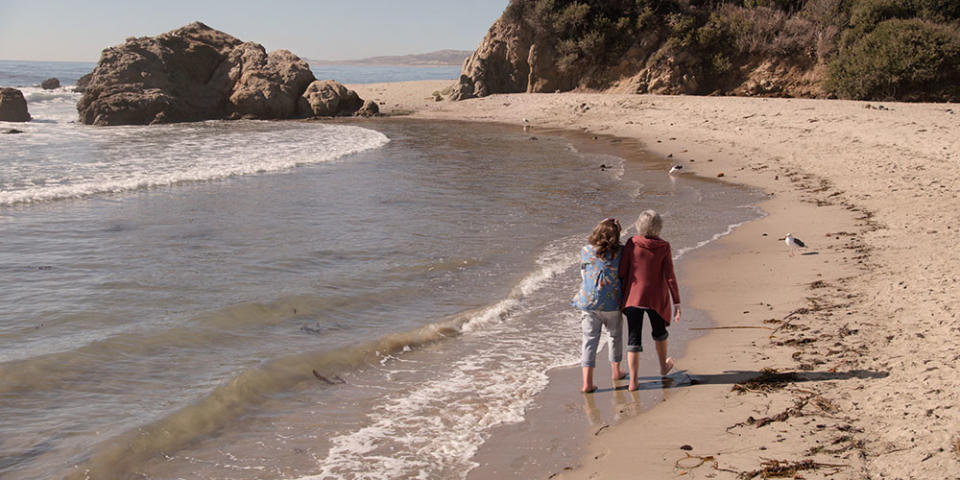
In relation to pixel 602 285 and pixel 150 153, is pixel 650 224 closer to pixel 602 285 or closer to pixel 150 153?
pixel 602 285

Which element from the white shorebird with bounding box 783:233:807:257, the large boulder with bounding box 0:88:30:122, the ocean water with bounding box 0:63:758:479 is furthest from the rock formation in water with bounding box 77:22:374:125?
the white shorebird with bounding box 783:233:807:257

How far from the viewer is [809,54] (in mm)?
27406

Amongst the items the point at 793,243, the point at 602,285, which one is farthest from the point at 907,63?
the point at 602,285

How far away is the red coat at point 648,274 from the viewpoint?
527cm

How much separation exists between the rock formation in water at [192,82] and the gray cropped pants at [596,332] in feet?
88.4

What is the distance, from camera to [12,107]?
88.6ft

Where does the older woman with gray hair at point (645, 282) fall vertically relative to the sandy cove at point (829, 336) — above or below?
above

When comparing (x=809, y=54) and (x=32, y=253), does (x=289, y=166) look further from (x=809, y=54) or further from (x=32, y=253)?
(x=809, y=54)

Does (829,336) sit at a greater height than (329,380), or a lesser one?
greater

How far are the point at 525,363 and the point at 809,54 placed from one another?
2599 cm

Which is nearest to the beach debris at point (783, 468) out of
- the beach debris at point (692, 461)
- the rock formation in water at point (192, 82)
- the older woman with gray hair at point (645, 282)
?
the beach debris at point (692, 461)

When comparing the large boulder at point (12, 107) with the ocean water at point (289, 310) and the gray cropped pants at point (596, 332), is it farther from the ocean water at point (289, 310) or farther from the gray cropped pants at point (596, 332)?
the gray cropped pants at point (596, 332)

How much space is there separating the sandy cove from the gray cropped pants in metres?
0.55

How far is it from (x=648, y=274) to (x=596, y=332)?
0.58 metres
